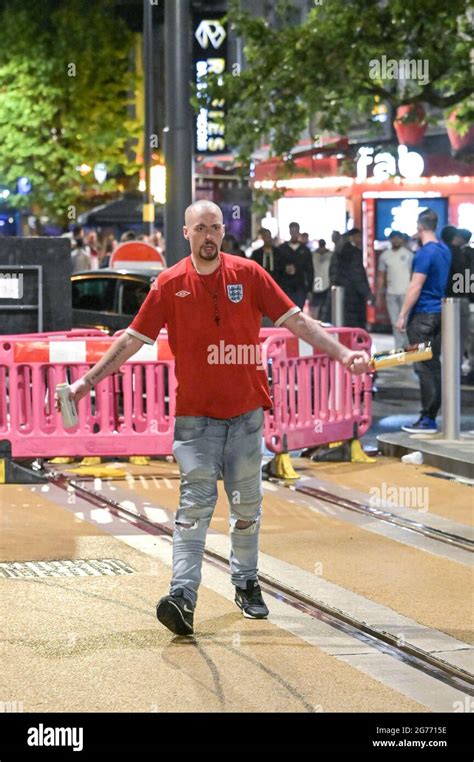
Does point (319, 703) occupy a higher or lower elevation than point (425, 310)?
lower

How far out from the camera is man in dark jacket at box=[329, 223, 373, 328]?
19.8 meters

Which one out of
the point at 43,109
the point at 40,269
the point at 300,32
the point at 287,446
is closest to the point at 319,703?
the point at 287,446

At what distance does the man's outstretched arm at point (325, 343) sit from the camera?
22.7 ft

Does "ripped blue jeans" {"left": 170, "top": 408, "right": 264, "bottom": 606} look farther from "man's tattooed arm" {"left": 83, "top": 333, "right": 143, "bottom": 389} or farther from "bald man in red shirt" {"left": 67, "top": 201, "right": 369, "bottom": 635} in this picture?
"man's tattooed arm" {"left": 83, "top": 333, "right": 143, "bottom": 389}

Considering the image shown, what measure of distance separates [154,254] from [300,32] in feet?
11.3

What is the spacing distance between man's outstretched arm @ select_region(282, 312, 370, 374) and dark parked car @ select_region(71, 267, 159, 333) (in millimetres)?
9046

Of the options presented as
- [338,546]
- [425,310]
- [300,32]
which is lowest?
[338,546]

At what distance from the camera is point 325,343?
23.1ft

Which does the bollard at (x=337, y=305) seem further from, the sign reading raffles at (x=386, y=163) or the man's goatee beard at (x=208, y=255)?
the man's goatee beard at (x=208, y=255)

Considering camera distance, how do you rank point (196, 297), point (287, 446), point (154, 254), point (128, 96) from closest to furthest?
point (196, 297)
point (287, 446)
point (154, 254)
point (128, 96)

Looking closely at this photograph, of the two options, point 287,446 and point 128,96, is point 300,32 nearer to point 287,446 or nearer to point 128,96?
point 287,446
